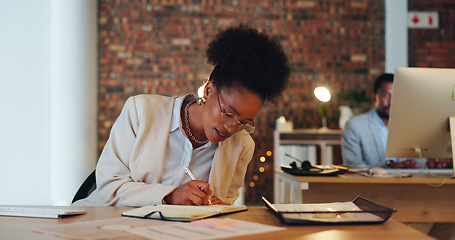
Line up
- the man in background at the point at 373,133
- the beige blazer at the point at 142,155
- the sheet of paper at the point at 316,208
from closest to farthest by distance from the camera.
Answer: the sheet of paper at the point at 316,208 → the beige blazer at the point at 142,155 → the man in background at the point at 373,133

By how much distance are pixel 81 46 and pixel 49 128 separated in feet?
3.37

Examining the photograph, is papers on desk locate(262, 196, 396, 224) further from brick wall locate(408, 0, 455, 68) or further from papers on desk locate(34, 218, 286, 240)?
brick wall locate(408, 0, 455, 68)

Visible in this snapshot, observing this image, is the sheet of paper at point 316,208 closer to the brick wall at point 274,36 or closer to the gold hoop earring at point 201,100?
the gold hoop earring at point 201,100

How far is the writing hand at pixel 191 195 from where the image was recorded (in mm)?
1416

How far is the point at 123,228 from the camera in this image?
41.3 inches

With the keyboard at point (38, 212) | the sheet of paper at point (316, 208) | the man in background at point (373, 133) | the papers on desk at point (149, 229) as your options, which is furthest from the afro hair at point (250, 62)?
the man in background at point (373, 133)

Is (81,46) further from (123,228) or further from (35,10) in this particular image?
(123,228)

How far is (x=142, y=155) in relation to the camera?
5.42 feet

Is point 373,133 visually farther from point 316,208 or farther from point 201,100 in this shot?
point 316,208

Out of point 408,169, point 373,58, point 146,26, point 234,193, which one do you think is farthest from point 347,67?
point 234,193

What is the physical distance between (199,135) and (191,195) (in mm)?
418

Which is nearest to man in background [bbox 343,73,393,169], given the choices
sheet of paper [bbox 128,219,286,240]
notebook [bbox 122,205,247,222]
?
notebook [bbox 122,205,247,222]

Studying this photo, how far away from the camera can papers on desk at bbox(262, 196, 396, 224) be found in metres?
1.14

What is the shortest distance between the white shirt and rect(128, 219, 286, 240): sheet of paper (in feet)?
1.94
